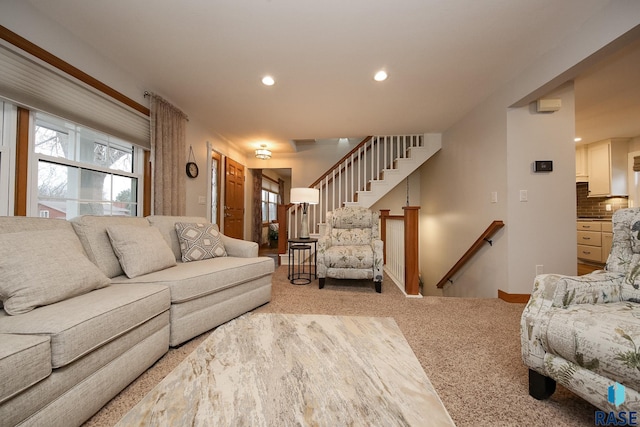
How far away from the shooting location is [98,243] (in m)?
1.80

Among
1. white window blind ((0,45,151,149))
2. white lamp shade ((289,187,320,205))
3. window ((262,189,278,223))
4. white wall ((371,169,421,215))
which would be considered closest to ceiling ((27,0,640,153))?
white window blind ((0,45,151,149))

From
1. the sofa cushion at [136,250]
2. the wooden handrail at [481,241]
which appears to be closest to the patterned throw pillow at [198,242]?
the sofa cushion at [136,250]

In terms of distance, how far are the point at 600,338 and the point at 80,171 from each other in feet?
12.0

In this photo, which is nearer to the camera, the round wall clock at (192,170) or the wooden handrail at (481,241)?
the wooden handrail at (481,241)

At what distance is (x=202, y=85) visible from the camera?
2.82 meters

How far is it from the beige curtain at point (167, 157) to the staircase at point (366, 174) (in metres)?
1.98

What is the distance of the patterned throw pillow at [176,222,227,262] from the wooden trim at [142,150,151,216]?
0.79 meters

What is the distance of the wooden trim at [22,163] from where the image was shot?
1771mm

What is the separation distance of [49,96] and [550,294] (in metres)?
3.53

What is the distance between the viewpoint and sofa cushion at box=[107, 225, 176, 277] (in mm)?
1803

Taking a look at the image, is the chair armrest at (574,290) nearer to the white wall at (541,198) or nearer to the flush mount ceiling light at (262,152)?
the white wall at (541,198)

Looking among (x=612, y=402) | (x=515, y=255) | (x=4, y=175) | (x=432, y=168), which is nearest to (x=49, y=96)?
(x=4, y=175)

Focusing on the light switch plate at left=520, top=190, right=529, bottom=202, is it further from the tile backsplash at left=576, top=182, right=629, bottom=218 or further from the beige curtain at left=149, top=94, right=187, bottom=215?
the beige curtain at left=149, top=94, right=187, bottom=215

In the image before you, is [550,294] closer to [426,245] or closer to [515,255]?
[515,255]
